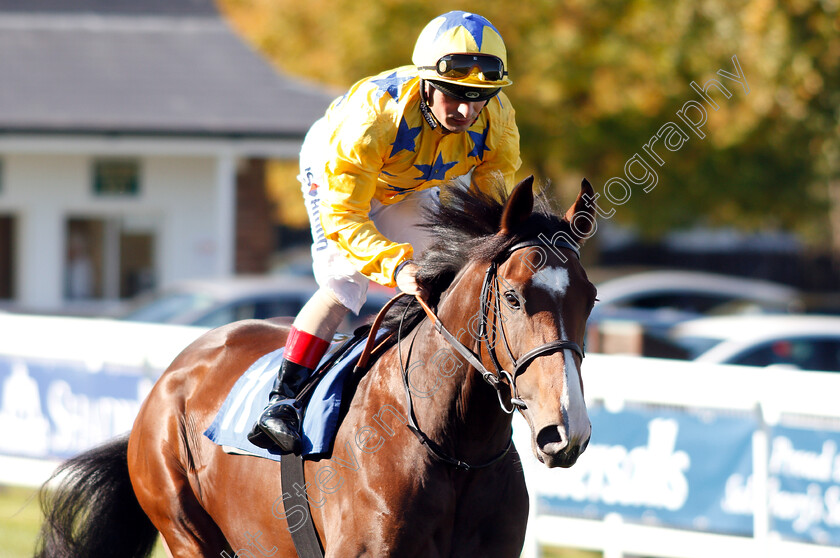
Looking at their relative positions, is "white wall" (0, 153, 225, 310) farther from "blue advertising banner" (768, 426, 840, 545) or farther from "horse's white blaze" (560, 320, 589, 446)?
"horse's white blaze" (560, 320, 589, 446)

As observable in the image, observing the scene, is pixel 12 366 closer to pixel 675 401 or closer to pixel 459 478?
pixel 675 401

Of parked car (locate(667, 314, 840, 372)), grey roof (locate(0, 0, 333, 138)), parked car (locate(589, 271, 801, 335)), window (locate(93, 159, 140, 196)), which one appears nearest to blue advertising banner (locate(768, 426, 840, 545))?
parked car (locate(667, 314, 840, 372))

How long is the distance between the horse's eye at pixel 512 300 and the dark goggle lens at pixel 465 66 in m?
0.74

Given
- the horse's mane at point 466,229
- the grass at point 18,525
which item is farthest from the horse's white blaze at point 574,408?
the grass at point 18,525

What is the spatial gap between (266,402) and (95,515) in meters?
1.26

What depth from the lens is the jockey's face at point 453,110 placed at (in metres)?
3.10

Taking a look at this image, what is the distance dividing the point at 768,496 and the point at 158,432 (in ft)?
9.32

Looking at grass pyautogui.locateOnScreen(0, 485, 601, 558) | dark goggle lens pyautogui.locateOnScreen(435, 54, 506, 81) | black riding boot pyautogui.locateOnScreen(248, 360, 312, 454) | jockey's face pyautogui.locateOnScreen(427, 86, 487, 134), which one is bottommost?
grass pyautogui.locateOnScreen(0, 485, 601, 558)

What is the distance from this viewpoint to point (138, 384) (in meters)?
6.58

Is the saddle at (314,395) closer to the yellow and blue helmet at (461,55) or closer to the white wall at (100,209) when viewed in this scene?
the yellow and blue helmet at (461,55)

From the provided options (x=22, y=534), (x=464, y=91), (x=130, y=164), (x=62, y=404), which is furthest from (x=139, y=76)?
(x=464, y=91)

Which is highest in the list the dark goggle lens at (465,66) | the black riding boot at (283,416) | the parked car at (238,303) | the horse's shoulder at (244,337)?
the parked car at (238,303)

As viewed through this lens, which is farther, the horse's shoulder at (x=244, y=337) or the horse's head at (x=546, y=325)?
the horse's shoulder at (x=244, y=337)

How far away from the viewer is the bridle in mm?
2553
